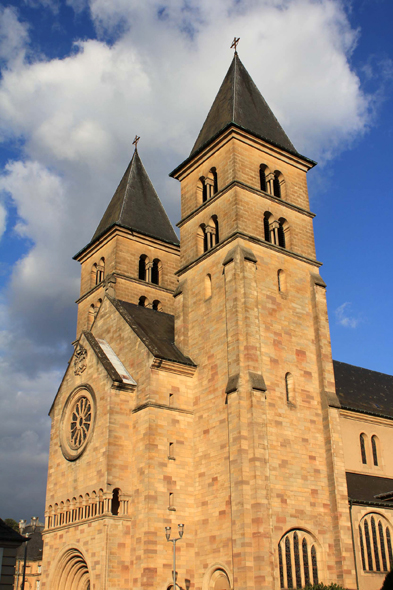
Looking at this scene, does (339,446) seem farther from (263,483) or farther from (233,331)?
(233,331)

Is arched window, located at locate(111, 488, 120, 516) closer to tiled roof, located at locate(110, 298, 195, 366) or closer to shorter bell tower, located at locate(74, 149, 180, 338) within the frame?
tiled roof, located at locate(110, 298, 195, 366)

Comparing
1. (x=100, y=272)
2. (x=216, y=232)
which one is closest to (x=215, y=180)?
(x=216, y=232)

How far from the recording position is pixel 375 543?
101 ft

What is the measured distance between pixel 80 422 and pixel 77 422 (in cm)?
42

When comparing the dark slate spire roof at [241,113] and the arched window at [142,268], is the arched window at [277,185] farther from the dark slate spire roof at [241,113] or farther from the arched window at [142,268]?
the arched window at [142,268]

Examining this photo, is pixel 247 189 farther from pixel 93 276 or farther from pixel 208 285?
pixel 93 276

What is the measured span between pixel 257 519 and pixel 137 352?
11.1 metres

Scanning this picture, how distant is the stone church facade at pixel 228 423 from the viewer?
91.5 feet

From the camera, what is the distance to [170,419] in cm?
3112

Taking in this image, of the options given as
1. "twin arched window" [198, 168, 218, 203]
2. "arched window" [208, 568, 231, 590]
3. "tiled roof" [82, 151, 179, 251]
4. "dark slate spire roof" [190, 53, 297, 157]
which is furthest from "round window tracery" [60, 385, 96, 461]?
"tiled roof" [82, 151, 179, 251]

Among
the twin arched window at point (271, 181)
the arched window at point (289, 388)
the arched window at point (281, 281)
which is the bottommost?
the arched window at point (289, 388)

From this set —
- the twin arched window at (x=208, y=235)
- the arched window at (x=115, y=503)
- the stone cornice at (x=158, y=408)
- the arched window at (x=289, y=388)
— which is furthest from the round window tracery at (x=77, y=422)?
the twin arched window at (x=208, y=235)

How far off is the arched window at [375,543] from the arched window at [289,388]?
696 cm

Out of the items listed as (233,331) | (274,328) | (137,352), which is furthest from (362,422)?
(137,352)
